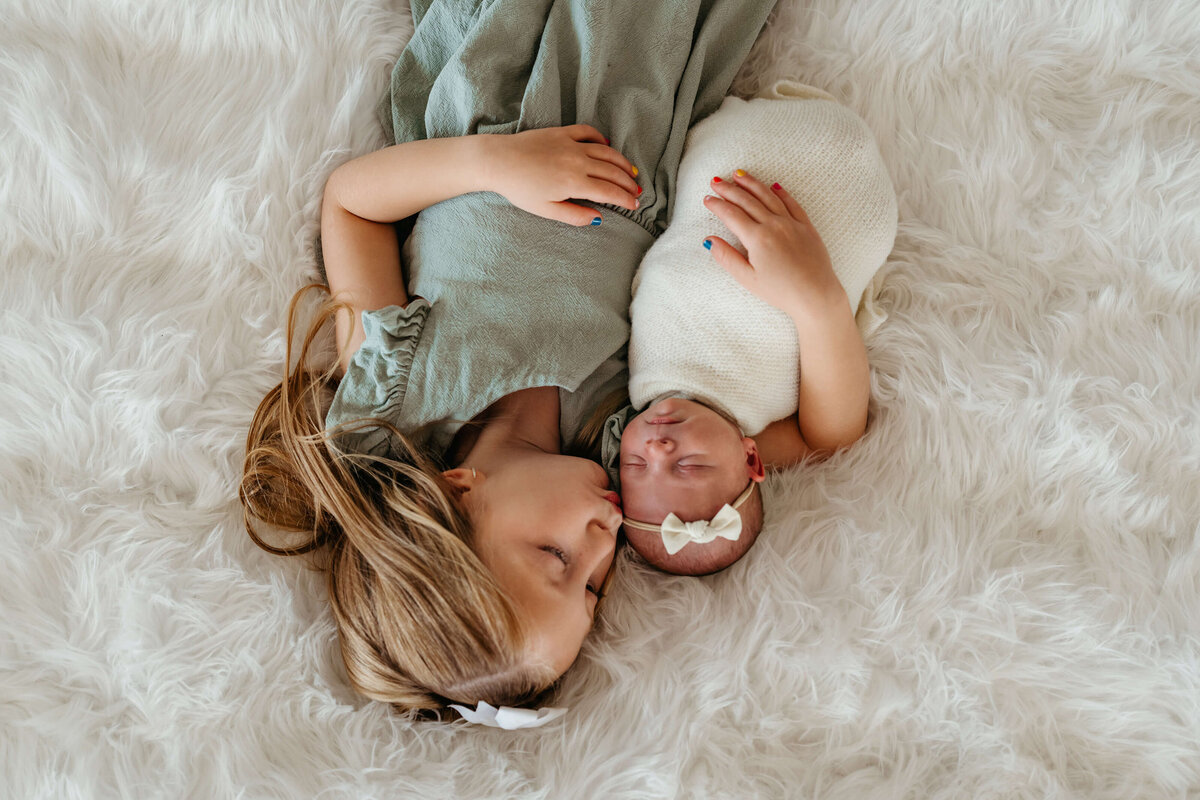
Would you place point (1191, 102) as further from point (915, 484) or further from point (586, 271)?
point (586, 271)

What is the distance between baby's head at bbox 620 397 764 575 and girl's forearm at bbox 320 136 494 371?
399 millimetres

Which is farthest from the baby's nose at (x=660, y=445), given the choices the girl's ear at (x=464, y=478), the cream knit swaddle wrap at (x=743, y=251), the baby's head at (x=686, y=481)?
the girl's ear at (x=464, y=478)

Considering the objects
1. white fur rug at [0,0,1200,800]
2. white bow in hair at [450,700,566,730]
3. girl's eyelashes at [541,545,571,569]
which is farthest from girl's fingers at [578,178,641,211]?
white bow in hair at [450,700,566,730]

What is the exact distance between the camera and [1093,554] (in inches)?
38.4

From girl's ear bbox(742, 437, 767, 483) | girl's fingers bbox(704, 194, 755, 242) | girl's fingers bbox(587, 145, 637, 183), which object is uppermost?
girl's fingers bbox(587, 145, 637, 183)

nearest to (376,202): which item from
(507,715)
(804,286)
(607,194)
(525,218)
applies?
(525,218)

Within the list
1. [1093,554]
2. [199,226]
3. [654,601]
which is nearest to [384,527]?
[654,601]

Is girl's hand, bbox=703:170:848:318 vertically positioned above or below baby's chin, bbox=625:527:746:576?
above

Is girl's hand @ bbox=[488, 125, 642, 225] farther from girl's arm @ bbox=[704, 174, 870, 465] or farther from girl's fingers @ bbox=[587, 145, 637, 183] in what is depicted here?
girl's arm @ bbox=[704, 174, 870, 465]

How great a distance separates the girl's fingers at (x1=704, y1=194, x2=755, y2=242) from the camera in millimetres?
1016

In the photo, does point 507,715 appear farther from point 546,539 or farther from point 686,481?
point 686,481

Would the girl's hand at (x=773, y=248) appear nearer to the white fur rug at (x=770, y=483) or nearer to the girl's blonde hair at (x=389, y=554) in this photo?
the white fur rug at (x=770, y=483)

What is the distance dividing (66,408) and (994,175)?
4.17 ft

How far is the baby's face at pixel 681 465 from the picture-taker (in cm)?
99
